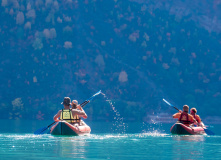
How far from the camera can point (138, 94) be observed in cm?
10069

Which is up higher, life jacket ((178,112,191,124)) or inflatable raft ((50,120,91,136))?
life jacket ((178,112,191,124))

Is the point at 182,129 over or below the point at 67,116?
below

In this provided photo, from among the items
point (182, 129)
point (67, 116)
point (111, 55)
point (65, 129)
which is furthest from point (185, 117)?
point (111, 55)

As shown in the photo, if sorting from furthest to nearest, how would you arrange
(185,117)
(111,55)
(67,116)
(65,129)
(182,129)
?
(111,55) → (185,117) → (182,129) → (67,116) → (65,129)

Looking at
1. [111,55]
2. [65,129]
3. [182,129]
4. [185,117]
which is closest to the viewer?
[65,129]

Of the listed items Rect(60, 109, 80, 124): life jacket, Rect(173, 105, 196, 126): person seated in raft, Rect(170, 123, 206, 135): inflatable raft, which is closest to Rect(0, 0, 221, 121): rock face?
Rect(173, 105, 196, 126): person seated in raft

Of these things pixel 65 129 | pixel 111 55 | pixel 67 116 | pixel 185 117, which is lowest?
pixel 65 129

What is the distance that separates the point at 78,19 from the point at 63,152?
318ft

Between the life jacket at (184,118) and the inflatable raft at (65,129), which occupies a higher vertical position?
the life jacket at (184,118)

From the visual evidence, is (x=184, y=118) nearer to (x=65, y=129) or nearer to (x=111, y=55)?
(x=65, y=129)

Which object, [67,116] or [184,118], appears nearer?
[67,116]

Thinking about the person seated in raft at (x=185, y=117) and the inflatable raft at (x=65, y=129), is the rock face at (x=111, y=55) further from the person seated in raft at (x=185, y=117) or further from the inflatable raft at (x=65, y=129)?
the inflatable raft at (x=65, y=129)

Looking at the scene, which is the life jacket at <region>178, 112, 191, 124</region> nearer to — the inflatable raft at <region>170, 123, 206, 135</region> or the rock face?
the inflatable raft at <region>170, 123, 206, 135</region>

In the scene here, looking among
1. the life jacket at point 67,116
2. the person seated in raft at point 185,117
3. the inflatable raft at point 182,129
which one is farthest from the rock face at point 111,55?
the life jacket at point 67,116
